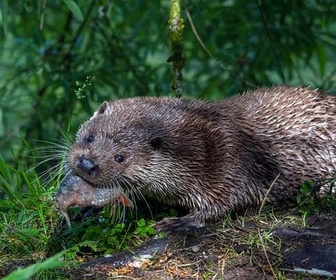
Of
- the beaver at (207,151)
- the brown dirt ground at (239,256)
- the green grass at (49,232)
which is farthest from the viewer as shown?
the beaver at (207,151)

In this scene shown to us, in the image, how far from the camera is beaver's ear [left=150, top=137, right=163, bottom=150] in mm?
5047

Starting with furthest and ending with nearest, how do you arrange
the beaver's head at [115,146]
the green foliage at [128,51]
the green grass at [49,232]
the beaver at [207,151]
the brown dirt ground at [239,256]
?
1. the green foliage at [128,51]
2. the beaver at [207,151]
3. the beaver's head at [115,146]
4. the green grass at [49,232]
5. the brown dirt ground at [239,256]

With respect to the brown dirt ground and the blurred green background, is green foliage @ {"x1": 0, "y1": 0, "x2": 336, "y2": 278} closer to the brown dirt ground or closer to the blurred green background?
the blurred green background

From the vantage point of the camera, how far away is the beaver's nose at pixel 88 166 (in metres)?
4.79

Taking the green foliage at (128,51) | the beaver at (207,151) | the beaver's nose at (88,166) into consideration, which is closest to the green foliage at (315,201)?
the beaver at (207,151)

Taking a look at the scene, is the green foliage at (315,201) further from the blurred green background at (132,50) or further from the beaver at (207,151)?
the blurred green background at (132,50)

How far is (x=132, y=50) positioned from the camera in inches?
316

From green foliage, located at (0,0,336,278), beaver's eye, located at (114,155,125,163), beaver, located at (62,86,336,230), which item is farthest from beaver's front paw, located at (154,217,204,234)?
green foliage, located at (0,0,336,278)

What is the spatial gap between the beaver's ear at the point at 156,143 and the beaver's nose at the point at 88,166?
1.15 ft

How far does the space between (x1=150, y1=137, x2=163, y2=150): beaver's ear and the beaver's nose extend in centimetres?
35

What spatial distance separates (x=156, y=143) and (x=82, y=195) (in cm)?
49

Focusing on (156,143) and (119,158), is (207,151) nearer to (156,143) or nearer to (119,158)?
(156,143)

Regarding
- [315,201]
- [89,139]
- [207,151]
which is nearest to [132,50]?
[207,151]

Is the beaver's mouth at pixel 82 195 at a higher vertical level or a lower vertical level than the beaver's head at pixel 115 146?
lower
